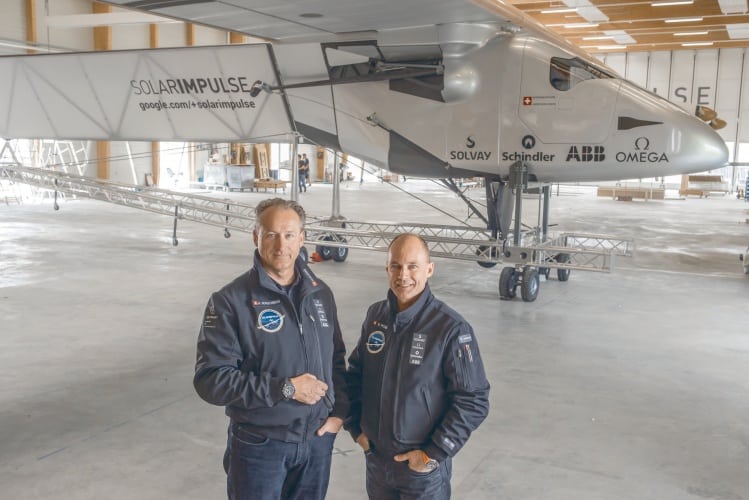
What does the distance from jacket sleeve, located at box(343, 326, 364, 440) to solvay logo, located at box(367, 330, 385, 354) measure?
118 mm

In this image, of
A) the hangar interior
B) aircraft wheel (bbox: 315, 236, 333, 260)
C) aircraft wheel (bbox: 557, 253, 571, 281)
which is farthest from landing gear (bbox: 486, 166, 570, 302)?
aircraft wheel (bbox: 315, 236, 333, 260)

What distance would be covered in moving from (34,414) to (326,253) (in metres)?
7.83

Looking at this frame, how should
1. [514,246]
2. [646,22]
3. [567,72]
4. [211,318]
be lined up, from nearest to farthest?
1. [211,318]
2. [567,72]
3. [514,246]
4. [646,22]

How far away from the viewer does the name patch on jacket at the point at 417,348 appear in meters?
2.70

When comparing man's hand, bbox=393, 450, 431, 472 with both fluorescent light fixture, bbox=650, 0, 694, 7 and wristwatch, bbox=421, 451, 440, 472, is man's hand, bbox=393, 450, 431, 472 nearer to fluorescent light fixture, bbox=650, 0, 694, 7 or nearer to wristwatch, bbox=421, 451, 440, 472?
wristwatch, bbox=421, 451, 440, 472

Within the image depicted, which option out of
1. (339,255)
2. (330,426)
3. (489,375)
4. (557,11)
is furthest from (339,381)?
(557,11)

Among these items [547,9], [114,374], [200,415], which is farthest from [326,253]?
[547,9]

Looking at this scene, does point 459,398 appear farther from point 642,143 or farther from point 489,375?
point 642,143

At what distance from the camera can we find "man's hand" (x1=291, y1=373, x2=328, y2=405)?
271cm

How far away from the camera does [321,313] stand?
9.57 feet

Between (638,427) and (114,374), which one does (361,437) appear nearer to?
(638,427)

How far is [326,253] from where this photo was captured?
12.9m

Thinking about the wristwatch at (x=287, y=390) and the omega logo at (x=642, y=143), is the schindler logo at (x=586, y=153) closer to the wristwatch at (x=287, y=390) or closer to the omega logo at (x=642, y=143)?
the omega logo at (x=642, y=143)

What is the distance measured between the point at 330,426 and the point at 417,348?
1.69 feet
